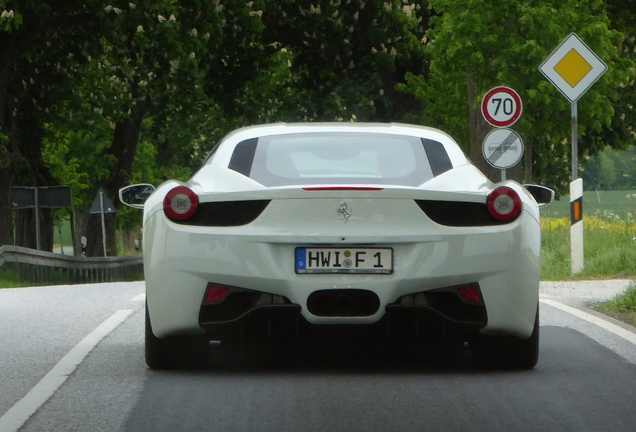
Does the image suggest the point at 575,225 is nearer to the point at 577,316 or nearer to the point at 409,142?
the point at 577,316

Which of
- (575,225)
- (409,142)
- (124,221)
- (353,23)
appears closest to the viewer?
(409,142)

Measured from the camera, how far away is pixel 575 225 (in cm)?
1545

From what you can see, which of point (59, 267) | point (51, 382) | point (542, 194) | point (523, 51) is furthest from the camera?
point (59, 267)

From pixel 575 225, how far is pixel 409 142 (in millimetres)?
8929

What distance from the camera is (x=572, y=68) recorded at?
15500 mm

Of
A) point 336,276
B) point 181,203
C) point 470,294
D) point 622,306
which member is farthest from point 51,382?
point 622,306

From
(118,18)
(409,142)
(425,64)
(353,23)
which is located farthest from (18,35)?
(409,142)

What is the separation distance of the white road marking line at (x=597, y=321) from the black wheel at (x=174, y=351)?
2810mm

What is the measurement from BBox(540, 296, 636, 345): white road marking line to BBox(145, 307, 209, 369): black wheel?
9.22ft

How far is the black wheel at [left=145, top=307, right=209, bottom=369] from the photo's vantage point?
6.66 metres

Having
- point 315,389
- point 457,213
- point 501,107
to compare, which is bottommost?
point 315,389

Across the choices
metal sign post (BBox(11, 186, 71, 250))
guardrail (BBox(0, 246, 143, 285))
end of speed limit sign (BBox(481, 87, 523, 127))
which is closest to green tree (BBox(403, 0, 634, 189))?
end of speed limit sign (BBox(481, 87, 523, 127))

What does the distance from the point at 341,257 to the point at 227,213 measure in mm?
604

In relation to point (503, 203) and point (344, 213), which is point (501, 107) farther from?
point (344, 213)
